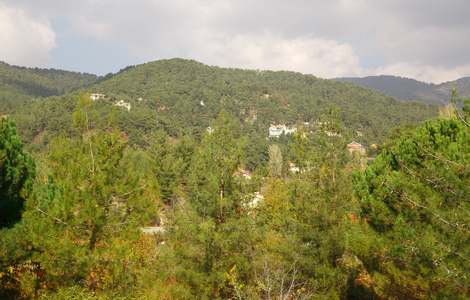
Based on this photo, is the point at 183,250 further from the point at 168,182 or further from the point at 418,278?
the point at 168,182

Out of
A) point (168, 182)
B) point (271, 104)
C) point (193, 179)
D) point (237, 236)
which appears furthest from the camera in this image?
point (271, 104)

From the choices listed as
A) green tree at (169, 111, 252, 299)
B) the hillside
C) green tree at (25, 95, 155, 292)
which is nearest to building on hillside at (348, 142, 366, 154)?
green tree at (169, 111, 252, 299)

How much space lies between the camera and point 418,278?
19.0 ft

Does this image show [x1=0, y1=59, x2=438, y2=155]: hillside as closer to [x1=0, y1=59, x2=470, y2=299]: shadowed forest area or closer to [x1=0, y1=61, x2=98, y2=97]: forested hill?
[x1=0, y1=61, x2=98, y2=97]: forested hill

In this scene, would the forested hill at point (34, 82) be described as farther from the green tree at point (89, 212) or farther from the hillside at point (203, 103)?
the green tree at point (89, 212)

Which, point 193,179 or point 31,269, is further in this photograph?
point 193,179

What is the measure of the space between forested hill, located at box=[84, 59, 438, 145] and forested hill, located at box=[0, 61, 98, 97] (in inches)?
1266

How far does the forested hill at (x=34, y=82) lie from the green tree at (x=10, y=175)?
129 m

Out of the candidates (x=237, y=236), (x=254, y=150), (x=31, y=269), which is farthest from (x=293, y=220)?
(x=254, y=150)

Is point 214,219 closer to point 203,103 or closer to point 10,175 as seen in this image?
point 10,175

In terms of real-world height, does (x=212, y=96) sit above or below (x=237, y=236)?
above

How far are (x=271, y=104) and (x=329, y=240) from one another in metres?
118

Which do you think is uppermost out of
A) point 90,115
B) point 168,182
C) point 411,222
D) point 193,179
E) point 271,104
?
point 271,104

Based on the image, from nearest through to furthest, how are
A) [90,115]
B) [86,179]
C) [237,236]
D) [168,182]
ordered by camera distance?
[86,179], [90,115], [237,236], [168,182]
